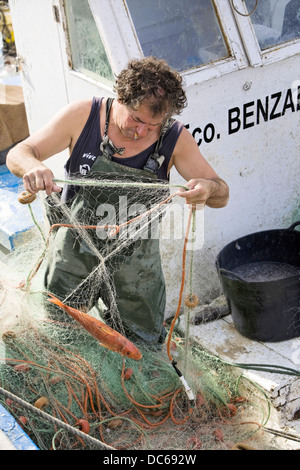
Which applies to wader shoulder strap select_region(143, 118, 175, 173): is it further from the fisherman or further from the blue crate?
the blue crate

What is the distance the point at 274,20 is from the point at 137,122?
2.33 m

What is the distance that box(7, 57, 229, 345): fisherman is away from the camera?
334cm

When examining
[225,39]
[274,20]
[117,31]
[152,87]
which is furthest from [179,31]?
[152,87]

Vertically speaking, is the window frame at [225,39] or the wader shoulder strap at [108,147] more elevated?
the window frame at [225,39]

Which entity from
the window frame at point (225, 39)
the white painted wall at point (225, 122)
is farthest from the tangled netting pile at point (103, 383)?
the window frame at point (225, 39)

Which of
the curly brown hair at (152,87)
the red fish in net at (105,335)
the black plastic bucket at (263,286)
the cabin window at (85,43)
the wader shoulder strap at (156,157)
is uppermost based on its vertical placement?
the cabin window at (85,43)

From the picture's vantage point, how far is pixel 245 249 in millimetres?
5016

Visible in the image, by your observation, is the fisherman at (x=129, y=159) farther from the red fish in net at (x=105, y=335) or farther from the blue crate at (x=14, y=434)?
the blue crate at (x=14, y=434)

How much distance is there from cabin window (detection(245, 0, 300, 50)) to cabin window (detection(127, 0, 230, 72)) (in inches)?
15.8

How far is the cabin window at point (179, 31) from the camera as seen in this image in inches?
170

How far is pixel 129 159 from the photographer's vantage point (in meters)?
3.62

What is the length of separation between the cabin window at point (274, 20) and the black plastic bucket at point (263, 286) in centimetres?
163

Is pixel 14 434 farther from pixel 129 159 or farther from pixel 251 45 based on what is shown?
pixel 251 45

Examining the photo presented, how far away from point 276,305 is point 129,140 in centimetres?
173
